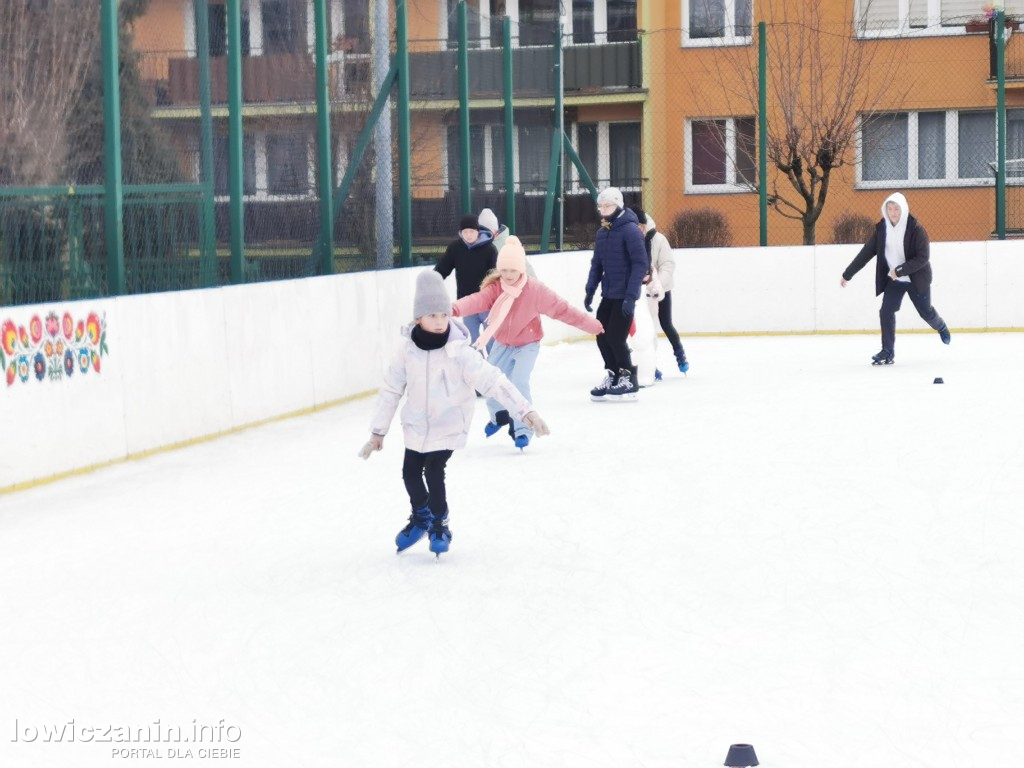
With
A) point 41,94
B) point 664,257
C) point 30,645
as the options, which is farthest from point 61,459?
point 664,257

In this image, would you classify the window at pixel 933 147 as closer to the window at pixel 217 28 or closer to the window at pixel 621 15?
the window at pixel 621 15

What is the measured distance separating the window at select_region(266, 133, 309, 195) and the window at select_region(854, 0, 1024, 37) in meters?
18.2

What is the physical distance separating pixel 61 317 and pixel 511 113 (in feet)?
34.4

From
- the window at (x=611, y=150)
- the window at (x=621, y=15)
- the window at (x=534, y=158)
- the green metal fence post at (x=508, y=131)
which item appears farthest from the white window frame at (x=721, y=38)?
the green metal fence post at (x=508, y=131)

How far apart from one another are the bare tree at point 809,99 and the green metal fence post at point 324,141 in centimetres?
1130

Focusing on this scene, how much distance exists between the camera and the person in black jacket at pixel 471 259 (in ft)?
45.6

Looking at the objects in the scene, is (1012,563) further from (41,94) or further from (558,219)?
(558,219)

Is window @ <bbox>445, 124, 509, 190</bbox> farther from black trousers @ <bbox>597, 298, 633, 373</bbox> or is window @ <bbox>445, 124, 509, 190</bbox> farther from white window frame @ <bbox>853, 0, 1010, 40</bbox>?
white window frame @ <bbox>853, 0, 1010, 40</bbox>

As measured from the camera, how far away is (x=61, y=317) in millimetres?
10172

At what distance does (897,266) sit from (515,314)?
6.68 meters

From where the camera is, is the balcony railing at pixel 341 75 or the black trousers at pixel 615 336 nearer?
the balcony railing at pixel 341 75

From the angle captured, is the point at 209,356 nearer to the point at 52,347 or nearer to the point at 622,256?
the point at 52,347

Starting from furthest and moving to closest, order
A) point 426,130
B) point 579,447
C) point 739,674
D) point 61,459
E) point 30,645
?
1. point 426,130
2. point 579,447
3. point 61,459
4. point 30,645
5. point 739,674

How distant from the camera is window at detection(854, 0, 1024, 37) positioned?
30.5 meters
